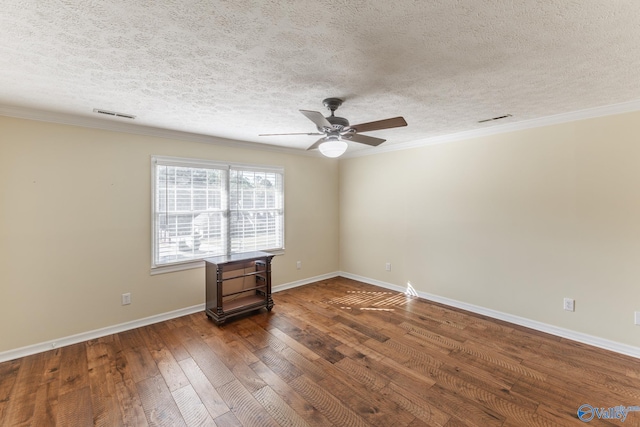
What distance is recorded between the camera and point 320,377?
2.35 meters

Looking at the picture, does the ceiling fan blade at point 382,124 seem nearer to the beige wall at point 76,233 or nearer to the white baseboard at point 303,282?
the beige wall at point 76,233

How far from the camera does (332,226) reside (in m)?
5.47

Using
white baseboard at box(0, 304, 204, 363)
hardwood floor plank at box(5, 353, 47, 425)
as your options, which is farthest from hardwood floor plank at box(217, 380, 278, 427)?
white baseboard at box(0, 304, 204, 363)

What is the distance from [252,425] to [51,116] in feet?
11.5

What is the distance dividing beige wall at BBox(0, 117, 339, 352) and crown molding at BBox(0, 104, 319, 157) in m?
0.06

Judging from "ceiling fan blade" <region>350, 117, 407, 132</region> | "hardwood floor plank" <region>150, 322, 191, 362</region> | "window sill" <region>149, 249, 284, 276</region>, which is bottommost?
"hardwood floor plank" <region>150, 322, 191, 362</region>

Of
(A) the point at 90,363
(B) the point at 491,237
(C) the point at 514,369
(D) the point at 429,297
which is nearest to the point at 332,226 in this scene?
(D) the point at 429,297

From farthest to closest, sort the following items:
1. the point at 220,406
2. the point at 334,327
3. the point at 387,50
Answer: the point at 334,327
the point at 220,406
the point at 387,50

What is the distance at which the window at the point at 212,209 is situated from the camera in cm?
354

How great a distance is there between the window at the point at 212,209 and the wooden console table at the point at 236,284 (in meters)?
0.35

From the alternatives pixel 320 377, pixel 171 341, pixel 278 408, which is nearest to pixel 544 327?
pixel 320 377

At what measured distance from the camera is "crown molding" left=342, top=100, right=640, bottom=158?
2.68 metres

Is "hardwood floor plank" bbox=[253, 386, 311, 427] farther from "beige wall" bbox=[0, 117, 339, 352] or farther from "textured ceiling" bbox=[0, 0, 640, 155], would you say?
"textured ceiling" bbox=[0, 0, 640, 155]

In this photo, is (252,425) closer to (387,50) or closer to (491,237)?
(387,50)
